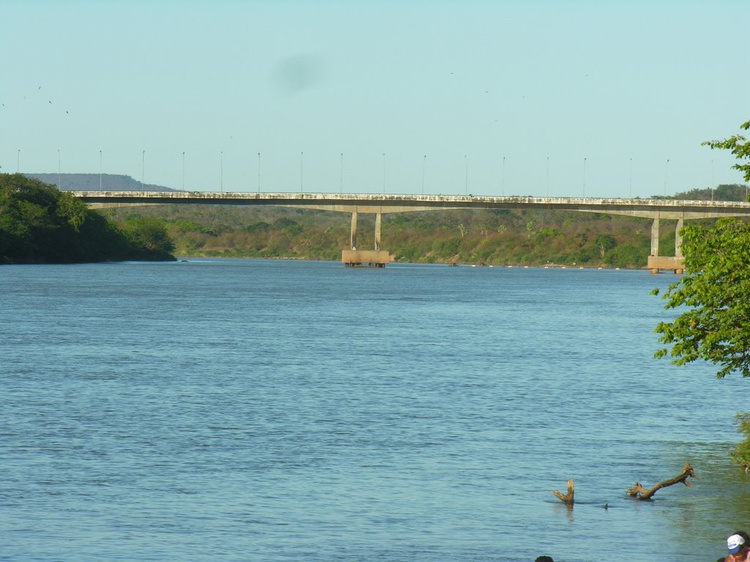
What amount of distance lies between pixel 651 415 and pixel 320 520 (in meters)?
19.4

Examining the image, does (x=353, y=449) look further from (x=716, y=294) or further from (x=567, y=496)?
(x=716, y=294)

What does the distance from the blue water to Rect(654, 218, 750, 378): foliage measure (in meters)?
3.31

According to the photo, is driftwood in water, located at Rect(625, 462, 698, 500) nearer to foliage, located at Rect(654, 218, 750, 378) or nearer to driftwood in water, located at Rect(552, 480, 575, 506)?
driftwood in water, located at Rect(552, 480, 575, 506)

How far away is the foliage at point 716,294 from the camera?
94.7ft

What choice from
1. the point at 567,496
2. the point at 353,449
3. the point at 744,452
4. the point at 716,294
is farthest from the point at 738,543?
the point at 353,449

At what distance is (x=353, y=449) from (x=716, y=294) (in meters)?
10.6

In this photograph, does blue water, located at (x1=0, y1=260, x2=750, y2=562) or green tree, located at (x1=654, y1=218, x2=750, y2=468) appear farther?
green tree, located at (x1=654, y1=218, x2=750, y2=468)

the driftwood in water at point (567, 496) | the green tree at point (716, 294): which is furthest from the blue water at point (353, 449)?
the green tree at point (716, 294)

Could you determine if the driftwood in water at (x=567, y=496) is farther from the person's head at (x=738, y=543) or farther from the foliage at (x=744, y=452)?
the person's head at (x=738, y=543)

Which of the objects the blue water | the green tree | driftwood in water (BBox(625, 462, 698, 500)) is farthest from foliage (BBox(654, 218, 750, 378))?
the blue water

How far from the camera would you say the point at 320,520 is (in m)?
26.8

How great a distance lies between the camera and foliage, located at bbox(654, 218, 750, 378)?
1136 inches

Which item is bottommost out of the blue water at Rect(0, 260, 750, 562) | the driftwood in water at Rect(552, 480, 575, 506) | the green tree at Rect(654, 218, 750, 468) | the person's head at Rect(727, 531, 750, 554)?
the blue water at Rect(0, 260, 750, 562)

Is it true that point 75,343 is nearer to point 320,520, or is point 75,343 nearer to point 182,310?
point 182,310
